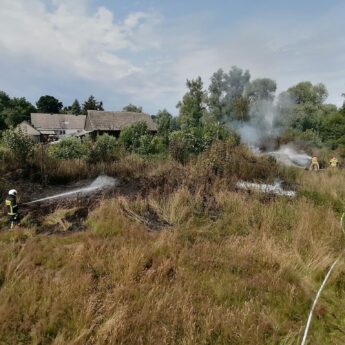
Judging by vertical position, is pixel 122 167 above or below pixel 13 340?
above

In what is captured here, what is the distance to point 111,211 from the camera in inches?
261

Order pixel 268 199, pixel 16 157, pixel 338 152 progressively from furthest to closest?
pixel 338 152 < pixel 16 157 < pixel 268 199

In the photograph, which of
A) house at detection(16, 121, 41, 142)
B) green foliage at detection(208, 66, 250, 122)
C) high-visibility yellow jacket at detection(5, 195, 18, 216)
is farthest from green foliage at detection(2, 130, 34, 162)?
green foliage at detection(208, 66, 250, 122)

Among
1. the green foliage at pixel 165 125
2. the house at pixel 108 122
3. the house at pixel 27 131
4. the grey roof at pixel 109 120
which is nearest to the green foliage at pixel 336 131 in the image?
the green foliage at pixel 165 125

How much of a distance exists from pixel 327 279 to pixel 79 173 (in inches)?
357

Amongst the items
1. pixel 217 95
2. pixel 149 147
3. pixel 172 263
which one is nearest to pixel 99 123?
pixel 217 95

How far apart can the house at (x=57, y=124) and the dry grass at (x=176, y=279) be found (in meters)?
51.3

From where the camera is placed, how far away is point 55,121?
187 ft

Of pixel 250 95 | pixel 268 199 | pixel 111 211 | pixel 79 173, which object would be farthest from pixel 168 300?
pixel 250 95

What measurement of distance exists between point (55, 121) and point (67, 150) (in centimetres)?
4679

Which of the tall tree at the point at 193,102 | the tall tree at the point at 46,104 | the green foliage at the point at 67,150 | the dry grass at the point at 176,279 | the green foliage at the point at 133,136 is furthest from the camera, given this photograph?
the tall tree at the point at 46,104

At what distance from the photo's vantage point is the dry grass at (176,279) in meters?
3.12

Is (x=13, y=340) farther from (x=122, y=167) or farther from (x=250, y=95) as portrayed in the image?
(x=250, y=95)

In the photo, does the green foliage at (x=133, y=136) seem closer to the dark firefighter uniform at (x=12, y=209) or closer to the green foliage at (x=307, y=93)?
the dark firefighter uniform at (x=12, y=209)
